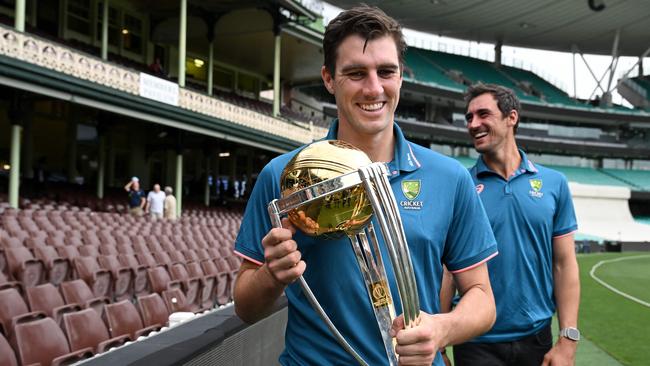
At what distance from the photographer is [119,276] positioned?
24.6ft

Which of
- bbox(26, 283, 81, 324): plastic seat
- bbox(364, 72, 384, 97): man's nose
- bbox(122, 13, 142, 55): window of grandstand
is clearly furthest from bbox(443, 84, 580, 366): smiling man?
bbox(122, 13, 142, 55): window of grandstand

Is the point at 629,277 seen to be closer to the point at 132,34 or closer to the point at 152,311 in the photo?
the point at 152,311

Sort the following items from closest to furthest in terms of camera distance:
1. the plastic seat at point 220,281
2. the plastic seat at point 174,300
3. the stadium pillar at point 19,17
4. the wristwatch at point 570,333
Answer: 1. the wristwatch at point 570,333
2. the plastic seat at point 174,300
3. the plastic seat at point 220,281
4. the stadium pillar at point 19,17

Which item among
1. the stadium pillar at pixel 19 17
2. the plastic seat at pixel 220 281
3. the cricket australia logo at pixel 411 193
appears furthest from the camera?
the stadium pillar at pixel 19 17

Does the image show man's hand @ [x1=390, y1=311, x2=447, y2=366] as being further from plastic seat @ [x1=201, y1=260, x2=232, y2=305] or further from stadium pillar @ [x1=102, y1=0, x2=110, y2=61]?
stadium pillar @ [x1=102, y1=0, x2=110, y2=61]

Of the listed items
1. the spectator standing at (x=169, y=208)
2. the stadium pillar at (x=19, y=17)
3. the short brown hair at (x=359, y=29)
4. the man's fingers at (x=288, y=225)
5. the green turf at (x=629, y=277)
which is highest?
the stadium pillar at (x=19, y=17)

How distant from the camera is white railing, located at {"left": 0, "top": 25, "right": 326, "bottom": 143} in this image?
13680 millimetres

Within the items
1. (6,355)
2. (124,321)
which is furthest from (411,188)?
(124,321)

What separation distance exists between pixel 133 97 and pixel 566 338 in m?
16.2

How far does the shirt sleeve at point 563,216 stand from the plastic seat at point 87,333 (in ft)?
10.8

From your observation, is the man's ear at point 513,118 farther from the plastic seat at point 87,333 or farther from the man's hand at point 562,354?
the plastic seat at point 87,333

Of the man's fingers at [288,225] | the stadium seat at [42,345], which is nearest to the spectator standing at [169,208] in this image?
the stadium seat at [42,345]

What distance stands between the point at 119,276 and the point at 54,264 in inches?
32.5

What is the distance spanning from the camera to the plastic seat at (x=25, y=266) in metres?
7.09
